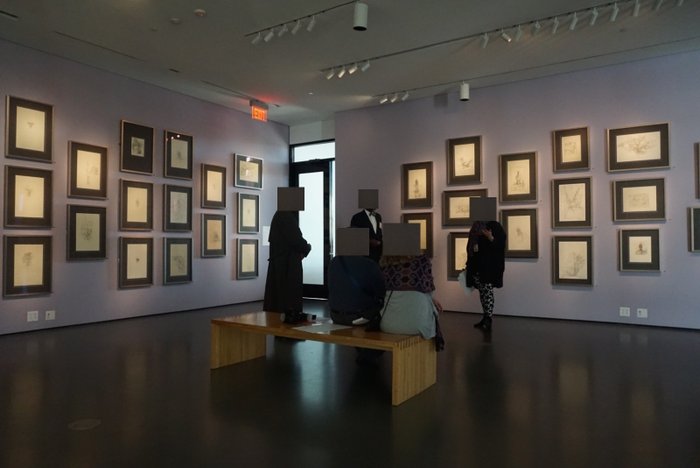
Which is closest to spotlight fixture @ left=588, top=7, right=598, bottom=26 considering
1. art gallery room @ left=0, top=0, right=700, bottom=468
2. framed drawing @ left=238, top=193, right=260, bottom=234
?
art gallery room @ left=0, top=0, right=700, bottom=468

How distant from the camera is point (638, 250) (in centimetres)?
688

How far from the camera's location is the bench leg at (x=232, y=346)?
451 centimetres

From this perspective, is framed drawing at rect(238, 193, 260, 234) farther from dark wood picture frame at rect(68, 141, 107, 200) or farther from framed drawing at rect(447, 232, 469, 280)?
framed drawing at rect(447, 232, 469, 280)

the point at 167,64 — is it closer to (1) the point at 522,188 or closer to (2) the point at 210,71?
(2) the point at 210,71

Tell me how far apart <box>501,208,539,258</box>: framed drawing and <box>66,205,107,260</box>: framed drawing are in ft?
20.6

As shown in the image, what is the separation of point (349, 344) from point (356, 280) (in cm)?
62

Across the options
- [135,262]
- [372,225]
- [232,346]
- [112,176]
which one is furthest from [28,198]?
[372,225]

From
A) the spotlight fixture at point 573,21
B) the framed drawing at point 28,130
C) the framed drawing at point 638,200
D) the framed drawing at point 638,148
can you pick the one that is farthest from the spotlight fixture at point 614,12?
the framed drawing at point 28,130

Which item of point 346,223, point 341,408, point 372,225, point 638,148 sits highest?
point 638,148

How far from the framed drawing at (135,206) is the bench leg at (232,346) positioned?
3.90 m

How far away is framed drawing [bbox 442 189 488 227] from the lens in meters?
8.20

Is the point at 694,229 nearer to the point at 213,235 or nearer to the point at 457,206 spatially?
the point at 457,206

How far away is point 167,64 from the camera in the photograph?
7.23 metres

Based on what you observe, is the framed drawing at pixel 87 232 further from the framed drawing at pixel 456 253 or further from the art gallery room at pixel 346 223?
the framed drawing at pixel 456 253
